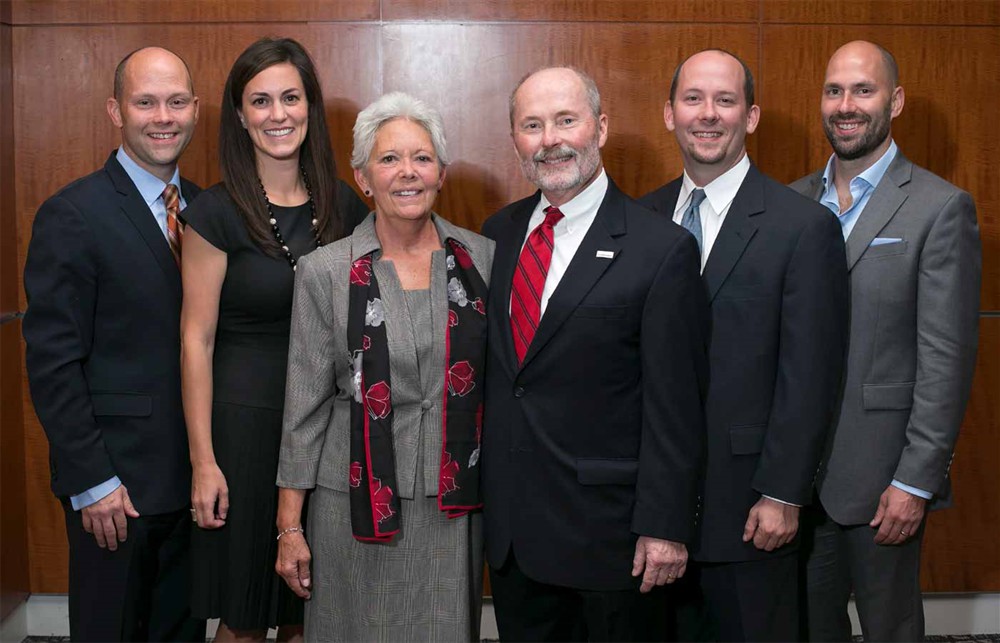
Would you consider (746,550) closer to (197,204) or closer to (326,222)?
(326,222)

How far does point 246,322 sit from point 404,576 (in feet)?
2.64

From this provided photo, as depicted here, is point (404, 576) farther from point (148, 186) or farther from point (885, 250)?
point (885, 250)

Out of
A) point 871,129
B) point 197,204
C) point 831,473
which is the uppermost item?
A: point 871,129

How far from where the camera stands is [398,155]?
8.71 feet

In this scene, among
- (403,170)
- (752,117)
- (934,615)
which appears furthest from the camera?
(934,615)

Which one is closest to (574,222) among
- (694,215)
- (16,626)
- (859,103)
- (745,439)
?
(694,215)

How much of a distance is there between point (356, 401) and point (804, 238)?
120cm

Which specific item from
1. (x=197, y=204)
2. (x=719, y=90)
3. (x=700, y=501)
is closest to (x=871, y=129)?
(x=719, y=90)

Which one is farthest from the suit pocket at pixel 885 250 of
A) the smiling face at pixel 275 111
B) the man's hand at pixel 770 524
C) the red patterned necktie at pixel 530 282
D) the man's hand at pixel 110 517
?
the man's hand at pixel 110 517

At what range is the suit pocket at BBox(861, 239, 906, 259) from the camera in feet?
9.32

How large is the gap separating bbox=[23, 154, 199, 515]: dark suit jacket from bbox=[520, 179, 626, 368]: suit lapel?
1.05 metres

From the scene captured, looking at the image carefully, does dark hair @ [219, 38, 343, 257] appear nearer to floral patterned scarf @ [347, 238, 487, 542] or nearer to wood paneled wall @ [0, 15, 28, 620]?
floral patterned scarf @ [347, 238, 487, 542]

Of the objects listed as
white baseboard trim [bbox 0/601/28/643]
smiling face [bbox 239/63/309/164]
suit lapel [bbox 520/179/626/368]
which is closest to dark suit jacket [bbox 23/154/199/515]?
smiling face [bbox 239/63/309/164]

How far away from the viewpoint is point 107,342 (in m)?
2.81
